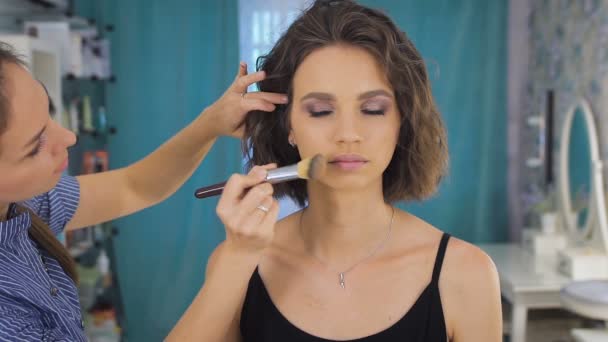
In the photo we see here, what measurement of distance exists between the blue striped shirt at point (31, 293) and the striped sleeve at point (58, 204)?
146mm

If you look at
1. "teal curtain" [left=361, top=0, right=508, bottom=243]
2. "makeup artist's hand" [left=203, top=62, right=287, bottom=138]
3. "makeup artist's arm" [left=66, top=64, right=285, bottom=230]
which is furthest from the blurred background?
"makeup artist's hand" [left=203, top=62, right=287, bottom=138]

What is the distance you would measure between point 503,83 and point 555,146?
46cm

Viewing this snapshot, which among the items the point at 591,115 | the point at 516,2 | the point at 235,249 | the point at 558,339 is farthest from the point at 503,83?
the point at 235,249

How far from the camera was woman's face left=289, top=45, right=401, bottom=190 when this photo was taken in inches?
34.3

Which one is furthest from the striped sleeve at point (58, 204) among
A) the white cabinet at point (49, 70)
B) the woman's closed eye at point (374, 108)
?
the white cabinet at point (49, 70)

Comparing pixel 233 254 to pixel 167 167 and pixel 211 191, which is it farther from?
pixel 167 167

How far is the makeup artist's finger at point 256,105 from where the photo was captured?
0.96 meters

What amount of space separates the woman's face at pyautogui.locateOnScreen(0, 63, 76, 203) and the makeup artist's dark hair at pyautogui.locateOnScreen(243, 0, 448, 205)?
16.6 inches

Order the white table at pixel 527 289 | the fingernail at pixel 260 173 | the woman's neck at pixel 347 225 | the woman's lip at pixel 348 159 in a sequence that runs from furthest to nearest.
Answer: the white table at pixel 527 289 → the woman's neck at pixel 347 225 → the woman's lip at pixel 348 159 → the fingernail at pixel 260 173

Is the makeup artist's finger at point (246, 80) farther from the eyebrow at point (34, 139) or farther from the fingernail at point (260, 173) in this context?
the eyebrow at point (34, 139)

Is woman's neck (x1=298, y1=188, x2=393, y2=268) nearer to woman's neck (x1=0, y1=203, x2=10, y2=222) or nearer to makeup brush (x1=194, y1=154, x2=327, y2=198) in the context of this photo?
makeup brush (x1=194, y1=154, x2=327, y2=198)

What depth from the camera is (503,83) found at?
283 cm

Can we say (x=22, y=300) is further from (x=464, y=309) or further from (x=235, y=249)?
(x=464, y=309)

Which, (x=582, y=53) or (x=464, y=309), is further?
(x=582, y=53)
